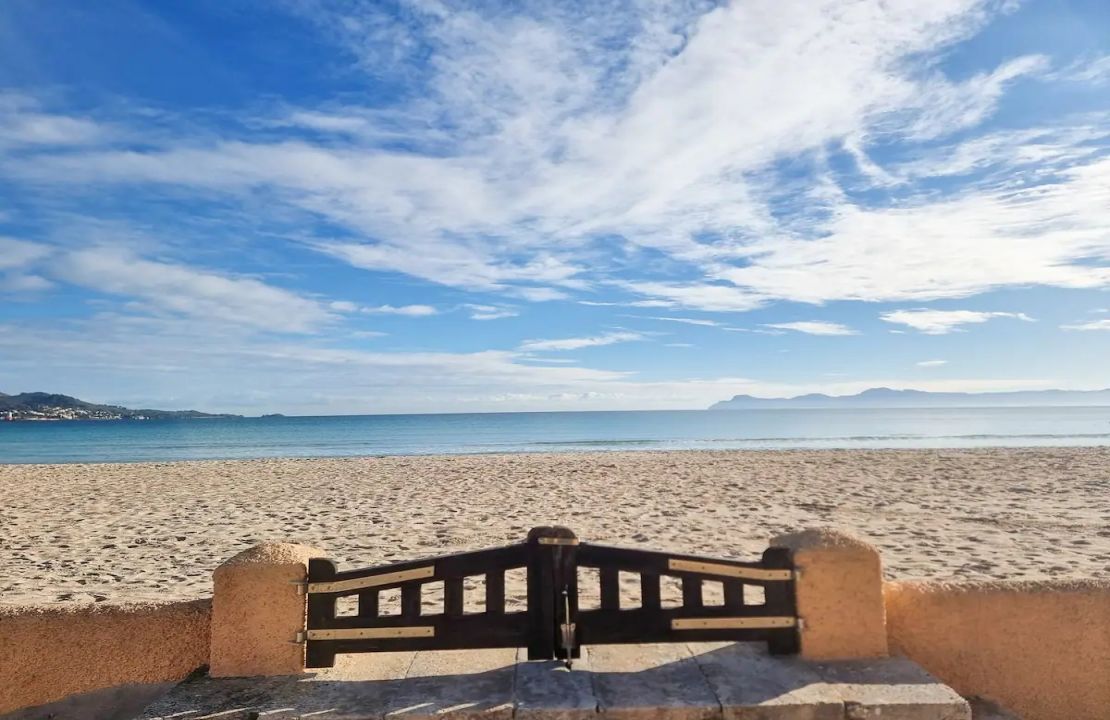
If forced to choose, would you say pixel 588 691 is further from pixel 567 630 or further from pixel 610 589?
pixel 610 589

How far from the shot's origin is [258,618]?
3166 millimetres

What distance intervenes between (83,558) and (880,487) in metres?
13.8

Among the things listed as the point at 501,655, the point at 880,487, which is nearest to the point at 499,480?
the point at 880,487

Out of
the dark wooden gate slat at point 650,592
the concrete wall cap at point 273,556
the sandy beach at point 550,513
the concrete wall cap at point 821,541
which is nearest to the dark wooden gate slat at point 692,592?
the dark wooden gate slat at point 650,592

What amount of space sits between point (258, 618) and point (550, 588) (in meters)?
1.30

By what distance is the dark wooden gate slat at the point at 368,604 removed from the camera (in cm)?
324

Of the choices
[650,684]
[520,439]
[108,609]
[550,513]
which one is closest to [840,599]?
[650,684]

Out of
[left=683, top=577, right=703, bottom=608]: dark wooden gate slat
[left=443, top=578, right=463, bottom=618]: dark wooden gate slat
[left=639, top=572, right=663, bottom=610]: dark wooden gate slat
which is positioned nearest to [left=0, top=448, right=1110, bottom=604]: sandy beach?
[left=443, top=578, right=463, bottom=618]: dark wooden gate slat

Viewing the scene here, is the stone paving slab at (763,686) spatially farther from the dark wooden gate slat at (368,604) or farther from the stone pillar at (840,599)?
the dark wooden gate slat at (368,604)

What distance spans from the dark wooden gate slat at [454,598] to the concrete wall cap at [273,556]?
2.02ft

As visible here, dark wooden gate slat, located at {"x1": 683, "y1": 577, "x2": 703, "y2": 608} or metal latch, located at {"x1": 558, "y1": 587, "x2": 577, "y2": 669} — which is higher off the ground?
dark wooden gate slat, located at {"x1": 683, "y1": 577, "x2": 703, "y2": 608}

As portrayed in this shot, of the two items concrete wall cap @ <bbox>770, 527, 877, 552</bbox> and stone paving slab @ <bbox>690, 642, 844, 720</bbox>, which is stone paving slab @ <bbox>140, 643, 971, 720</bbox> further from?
concrete wall cap @ <bbox>770, 527, 877, 552</bbox>

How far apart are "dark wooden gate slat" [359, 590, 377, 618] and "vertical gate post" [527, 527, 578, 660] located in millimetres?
710

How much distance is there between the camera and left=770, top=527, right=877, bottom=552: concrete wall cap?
10.6ft
